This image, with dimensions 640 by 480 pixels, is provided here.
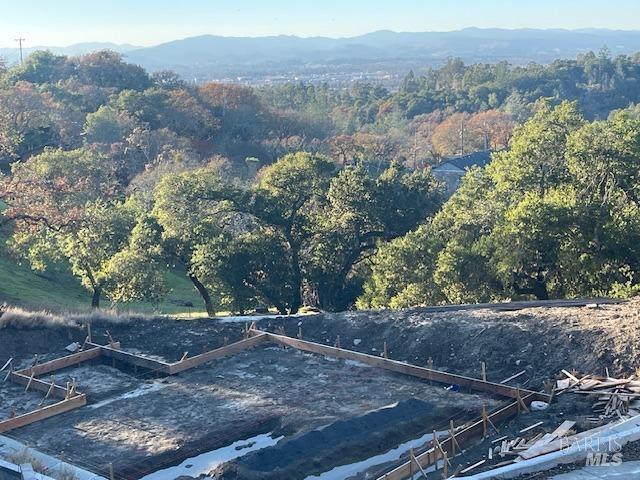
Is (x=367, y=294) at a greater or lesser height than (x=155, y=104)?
lesser

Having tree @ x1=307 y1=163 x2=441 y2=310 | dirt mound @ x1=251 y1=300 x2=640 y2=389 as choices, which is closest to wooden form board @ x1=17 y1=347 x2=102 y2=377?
dirt mound @ x1=251 y1=300 x2=640 y2=389

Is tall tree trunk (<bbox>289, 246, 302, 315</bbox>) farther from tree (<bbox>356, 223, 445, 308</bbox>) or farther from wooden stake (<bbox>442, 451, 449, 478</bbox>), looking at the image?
wooden stake (<bbox>442, 451, 449, 478</bbox>)

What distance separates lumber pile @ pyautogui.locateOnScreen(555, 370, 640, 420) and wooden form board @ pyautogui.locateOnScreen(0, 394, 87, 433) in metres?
7.56

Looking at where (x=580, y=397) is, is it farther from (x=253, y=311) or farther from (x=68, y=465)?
(x=253, y=311)

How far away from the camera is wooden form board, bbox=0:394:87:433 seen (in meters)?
12.9

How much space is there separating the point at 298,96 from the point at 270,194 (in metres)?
66.6

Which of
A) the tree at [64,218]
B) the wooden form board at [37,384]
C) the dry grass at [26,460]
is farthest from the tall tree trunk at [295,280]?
the dry grass at [26,460]

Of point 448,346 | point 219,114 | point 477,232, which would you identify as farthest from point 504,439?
point 219,114

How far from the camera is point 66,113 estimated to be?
164 feet

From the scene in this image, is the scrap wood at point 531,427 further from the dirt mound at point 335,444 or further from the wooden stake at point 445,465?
the wooden stake at point 445,465

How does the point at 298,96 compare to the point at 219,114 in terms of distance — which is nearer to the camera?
the point at 219,114

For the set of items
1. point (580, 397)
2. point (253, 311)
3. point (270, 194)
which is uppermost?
point (270, 194)

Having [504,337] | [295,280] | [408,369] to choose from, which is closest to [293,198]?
[295,280]

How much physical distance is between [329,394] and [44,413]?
14.7 ft
